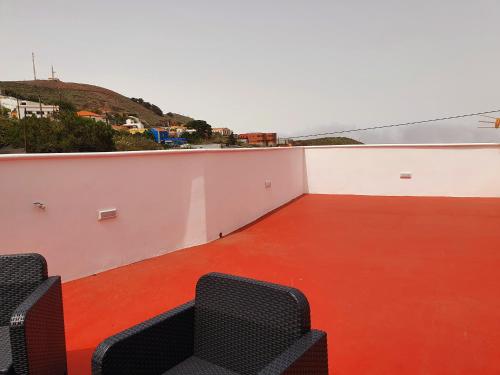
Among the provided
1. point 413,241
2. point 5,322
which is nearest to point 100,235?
point 5,322

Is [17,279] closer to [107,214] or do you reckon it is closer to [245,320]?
[245,320]

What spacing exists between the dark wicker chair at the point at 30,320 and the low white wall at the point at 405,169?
26.9ft

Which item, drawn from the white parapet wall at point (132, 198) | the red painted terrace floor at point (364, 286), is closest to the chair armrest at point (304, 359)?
the red painted terrace floor at point (364, 286)

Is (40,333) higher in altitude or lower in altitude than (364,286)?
higher

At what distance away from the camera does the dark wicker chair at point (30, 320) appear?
5.06 ft

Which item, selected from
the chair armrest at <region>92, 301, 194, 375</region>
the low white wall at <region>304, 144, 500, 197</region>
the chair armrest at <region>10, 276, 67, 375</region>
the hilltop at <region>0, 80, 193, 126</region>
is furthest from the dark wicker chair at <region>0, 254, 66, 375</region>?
the hilltop at <region>0, 80, 193, 126</region>

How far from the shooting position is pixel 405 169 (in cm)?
880

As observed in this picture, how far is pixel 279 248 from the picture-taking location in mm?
4906

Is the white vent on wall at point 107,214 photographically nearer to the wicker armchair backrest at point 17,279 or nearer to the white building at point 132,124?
the wicker armchair backrest at point 17,279

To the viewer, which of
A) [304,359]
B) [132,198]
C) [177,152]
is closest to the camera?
[304,359]

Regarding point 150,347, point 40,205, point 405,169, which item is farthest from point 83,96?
point 150,347

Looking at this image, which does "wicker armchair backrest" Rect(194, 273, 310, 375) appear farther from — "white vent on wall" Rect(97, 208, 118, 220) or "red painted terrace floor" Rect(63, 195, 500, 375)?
"white vent on wall" Rect(97, 208, 118, 220)

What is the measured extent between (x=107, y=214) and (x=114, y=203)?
0.15m

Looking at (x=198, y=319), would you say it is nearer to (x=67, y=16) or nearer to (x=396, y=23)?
(x=396, y=23)
